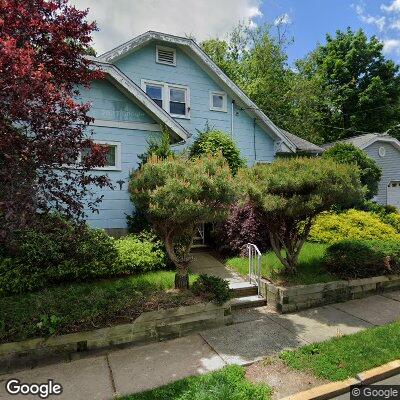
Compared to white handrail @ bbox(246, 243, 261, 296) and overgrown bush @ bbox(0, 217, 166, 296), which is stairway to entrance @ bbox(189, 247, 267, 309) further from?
overgrown bush @ bbox(0, 217, 166, 296)

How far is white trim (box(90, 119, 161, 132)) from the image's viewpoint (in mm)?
9898

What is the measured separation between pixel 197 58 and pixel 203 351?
12646 millimetres

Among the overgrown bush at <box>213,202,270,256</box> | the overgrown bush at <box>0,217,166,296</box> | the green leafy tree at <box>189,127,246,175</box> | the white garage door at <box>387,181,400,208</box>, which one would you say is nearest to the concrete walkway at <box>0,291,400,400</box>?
the overgrown bush at <box>0,217,166,296</box>

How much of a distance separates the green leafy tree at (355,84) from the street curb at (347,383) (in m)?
27.1

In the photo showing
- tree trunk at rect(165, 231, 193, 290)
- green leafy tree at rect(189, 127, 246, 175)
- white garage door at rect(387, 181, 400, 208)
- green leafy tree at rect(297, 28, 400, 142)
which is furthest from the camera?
green leafy tree at rect(297, 28, 400, 142)

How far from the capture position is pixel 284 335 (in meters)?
5.74

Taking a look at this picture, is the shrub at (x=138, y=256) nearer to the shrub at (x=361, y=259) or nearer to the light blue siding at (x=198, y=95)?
the shrub at (x=361, y=259)

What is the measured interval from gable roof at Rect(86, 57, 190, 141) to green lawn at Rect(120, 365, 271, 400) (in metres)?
7.67

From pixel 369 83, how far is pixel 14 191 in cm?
3293

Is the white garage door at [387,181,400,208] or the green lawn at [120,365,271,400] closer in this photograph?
the green lawn at [120,365,271,400]

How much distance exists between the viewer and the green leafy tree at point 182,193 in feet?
18.6

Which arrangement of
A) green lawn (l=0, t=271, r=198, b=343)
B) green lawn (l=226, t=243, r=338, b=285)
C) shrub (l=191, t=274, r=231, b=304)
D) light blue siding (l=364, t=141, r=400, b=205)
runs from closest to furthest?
green lawn (l=0, t=271, r=198, b=343) → shrub (l=191, t=274, r=231, b=304) → green lawn (l=226, t=243, r=338, b=285) → light blue siding (l=364, t=141, r=400, b=205)

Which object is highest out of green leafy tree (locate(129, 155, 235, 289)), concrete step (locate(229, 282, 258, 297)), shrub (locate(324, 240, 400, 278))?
green leafy tree (locate(129, 155, 235, 289))

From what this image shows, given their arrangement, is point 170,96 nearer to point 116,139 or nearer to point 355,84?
point 116,139
